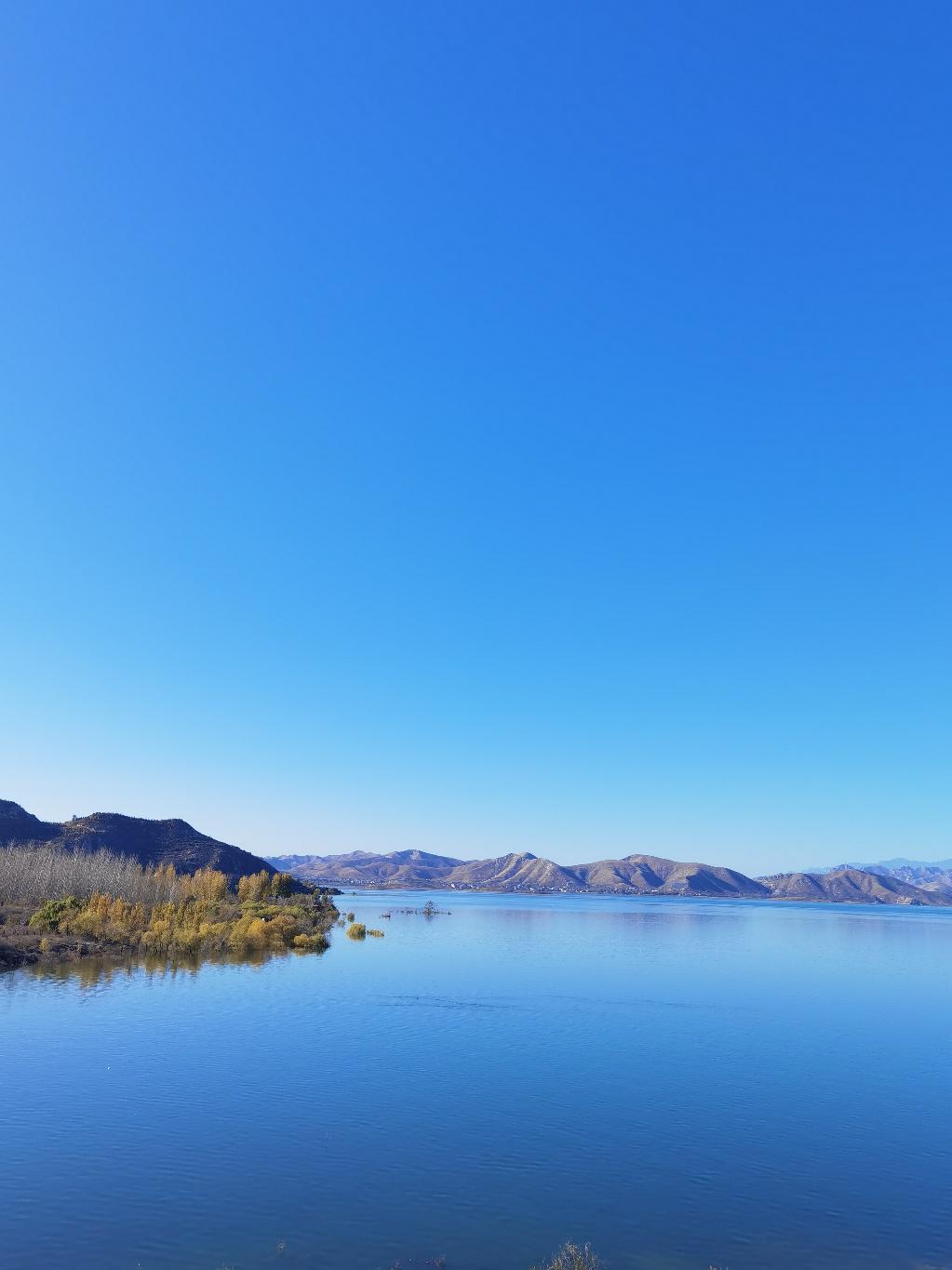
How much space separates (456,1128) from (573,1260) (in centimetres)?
1024

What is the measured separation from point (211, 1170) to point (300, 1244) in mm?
5532

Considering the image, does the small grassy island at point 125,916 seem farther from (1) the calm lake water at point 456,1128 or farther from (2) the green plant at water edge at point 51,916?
(1) the calm lake water at point 456,1128

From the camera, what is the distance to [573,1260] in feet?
58.3

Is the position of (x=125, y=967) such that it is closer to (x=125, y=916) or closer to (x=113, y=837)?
(x=125, y=916)

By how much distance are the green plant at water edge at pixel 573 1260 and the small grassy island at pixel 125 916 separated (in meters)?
52.7

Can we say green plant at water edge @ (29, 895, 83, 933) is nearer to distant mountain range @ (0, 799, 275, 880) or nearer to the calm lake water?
the calm lake water

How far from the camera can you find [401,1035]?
1620 inches

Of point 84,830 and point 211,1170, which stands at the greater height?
point 84,830

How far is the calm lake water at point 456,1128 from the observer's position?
19.2 metres

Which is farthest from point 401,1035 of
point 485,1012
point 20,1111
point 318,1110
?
point 20,1111

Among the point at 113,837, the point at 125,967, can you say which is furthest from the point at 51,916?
the point at 113,837

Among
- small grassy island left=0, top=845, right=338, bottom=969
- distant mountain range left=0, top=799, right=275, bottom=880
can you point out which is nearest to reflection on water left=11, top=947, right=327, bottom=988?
small grassy island left=0, top=845, right=338, bottom=969

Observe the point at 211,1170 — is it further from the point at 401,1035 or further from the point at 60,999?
the point at 60,999

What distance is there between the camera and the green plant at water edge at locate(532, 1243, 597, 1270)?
57.3 feet
